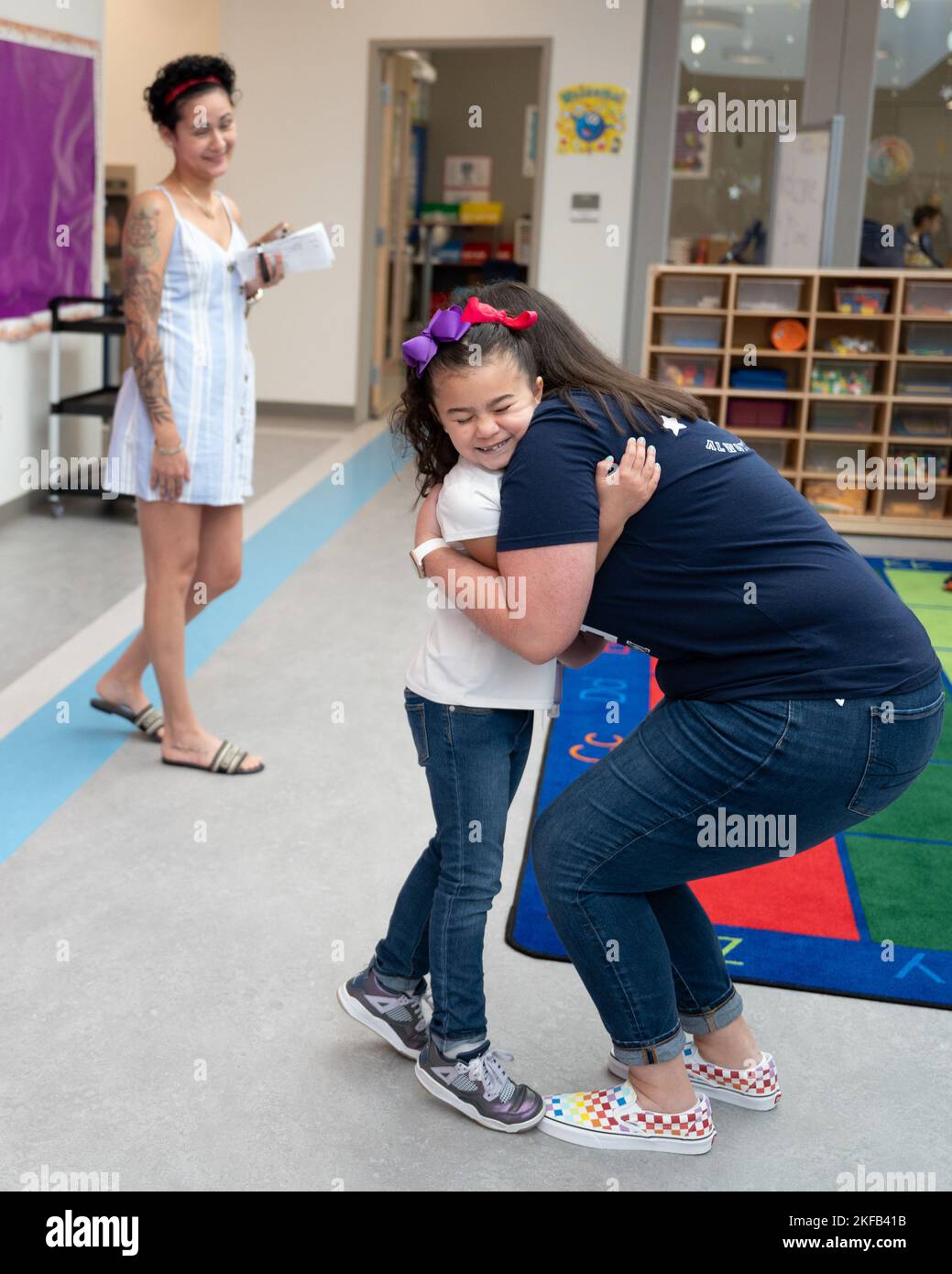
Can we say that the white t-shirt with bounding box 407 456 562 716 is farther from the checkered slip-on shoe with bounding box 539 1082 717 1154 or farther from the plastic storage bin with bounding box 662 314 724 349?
the plastic storage bin with bounding box 662 314 724 349

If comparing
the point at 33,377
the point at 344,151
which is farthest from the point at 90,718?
the point at 344,151

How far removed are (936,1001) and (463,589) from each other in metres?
1.22

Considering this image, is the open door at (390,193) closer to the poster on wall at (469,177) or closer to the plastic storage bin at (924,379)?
the poster on wall at (469,177)

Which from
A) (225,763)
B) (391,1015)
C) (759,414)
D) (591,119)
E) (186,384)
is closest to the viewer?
(391,1015)

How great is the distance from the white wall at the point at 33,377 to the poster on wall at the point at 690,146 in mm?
Answer: 3440

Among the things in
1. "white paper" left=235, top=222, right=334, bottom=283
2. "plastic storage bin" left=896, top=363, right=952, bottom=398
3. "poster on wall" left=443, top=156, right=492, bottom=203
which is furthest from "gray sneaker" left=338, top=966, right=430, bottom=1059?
"poster on wall" left=443, top=156, right=492, bottom=203

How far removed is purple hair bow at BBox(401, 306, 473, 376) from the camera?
5.61 ft

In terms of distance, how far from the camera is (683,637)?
1.72m

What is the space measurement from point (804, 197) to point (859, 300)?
1.90ft

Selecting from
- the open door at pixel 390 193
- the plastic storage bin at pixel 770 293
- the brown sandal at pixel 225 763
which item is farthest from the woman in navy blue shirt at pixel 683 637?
the open door at pixel 390 193

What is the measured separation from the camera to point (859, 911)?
2650mm

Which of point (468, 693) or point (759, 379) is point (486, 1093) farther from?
point (759, 379)

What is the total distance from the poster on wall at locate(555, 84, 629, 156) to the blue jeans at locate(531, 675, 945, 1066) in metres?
6.86

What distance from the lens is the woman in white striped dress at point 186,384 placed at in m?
2.95
